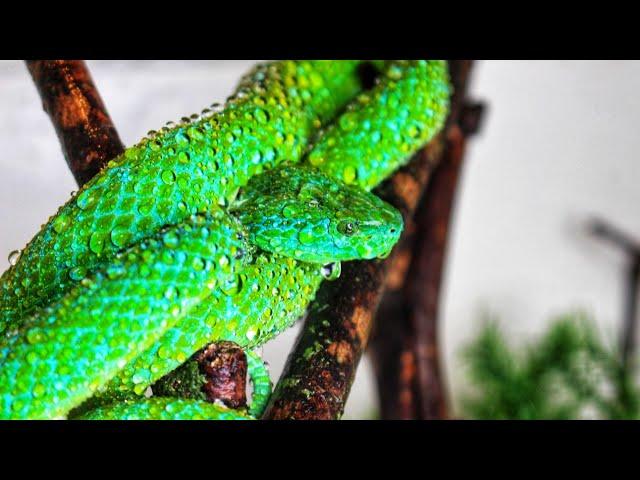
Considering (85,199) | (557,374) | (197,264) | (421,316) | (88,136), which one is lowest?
(557,374)

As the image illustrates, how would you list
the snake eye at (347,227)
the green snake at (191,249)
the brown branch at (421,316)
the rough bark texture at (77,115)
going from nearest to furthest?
the green snake at (191,249), the snake eye at (347,227), the rough bark texture at (77,115), the brown branch at (421,316)

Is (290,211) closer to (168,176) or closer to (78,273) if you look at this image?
(168,176)

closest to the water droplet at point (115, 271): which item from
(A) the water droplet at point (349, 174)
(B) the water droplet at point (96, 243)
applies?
(B) the water droplet at point (96, 243)

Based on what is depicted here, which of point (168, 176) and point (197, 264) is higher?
point (168, 176)

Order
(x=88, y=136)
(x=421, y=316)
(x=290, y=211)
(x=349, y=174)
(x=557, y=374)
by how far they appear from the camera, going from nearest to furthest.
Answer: (x=290, y=211), (x=88, y=136), (x=349, y=174), (x=421, y=316), (x=557, y=374)

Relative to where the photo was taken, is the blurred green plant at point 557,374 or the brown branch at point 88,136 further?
the blurred green plant at point 557,374

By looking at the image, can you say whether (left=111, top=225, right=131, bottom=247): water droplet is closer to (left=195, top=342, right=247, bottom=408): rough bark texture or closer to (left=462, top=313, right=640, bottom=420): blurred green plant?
(left=195, top=342, right=247, bottom=408): rough bark texture

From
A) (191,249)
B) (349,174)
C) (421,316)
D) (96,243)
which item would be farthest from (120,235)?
(421,316)

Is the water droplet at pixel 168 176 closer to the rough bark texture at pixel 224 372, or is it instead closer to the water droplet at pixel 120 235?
the water droplet at pixel 120 235

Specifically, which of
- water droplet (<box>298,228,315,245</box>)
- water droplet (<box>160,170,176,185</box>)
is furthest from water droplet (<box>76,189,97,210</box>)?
water droplet (<box>298,228,315,245</box>)
